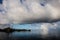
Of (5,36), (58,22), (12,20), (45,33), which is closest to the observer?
(58,22)

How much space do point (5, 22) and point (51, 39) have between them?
3.39 meters

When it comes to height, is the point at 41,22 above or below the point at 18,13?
below

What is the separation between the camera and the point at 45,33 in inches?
339

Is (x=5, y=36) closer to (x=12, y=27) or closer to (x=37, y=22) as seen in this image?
(x=12, y=27)

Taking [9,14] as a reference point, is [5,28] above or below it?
below

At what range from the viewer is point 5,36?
7750 mm

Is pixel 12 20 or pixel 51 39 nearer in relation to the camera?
pixel 12 20

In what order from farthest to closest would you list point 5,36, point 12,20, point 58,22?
point 5,36 → point 12,20 → point 58,22

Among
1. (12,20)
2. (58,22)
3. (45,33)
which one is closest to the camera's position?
(58,22)

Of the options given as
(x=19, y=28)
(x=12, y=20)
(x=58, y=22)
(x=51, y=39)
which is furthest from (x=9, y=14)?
(x=51, y=39)

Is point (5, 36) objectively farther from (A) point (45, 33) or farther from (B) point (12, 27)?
(A) point (45, 33)

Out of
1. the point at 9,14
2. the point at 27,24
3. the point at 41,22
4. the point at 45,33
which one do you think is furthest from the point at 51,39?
the point at 9,14

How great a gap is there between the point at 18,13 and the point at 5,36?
162cm

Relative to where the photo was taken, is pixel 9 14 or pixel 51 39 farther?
pixel 51 39
